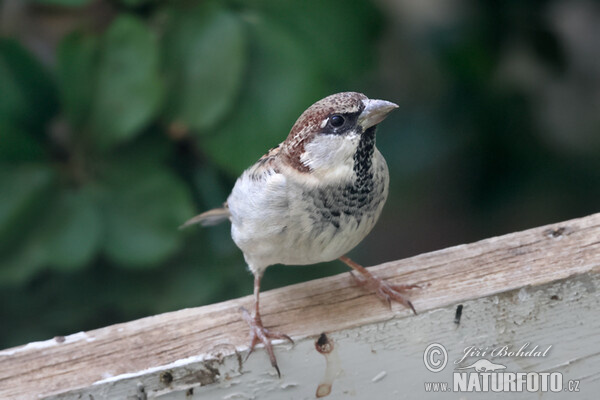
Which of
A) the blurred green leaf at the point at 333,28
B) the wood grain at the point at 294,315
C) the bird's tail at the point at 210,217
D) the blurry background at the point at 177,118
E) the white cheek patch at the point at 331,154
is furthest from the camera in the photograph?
the blurred green leaf at the point at 333,28

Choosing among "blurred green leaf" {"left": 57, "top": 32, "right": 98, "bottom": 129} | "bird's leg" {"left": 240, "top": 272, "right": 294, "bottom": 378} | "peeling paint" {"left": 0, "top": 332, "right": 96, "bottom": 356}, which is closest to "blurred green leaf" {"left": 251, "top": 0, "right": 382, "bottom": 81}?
"blurred green leaf" {"left": 57, "top": 32, "right": 98, "bottom": 129}

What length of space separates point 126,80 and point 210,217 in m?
0.43

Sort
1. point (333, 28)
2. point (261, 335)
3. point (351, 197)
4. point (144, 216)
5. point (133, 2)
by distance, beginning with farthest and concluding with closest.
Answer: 1. point (333, 28)
2. point (144, 216)
3. point (133, 2)
4. point (351, 197)
5. point (261, 335)

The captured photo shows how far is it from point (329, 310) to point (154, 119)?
850 mm

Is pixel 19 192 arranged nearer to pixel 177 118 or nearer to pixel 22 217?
pixel 22 217

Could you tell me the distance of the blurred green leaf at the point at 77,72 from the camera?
81.1 inches

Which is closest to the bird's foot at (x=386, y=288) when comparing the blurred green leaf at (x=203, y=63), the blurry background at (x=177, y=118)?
the blurry background at (x=177, y=118)

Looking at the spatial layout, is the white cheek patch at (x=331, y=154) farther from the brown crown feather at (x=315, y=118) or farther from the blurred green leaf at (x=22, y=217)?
the blurred green leaf at (x=22, y=217)

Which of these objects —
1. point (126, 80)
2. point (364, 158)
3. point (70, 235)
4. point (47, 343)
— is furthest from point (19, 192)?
point (364, 158)

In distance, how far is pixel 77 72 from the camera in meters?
2.07

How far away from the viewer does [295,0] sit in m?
2.18

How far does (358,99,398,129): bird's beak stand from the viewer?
147cm

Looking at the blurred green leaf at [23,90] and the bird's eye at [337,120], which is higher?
the bird's eye at [337,120]

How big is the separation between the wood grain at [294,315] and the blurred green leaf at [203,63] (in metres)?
0.61
